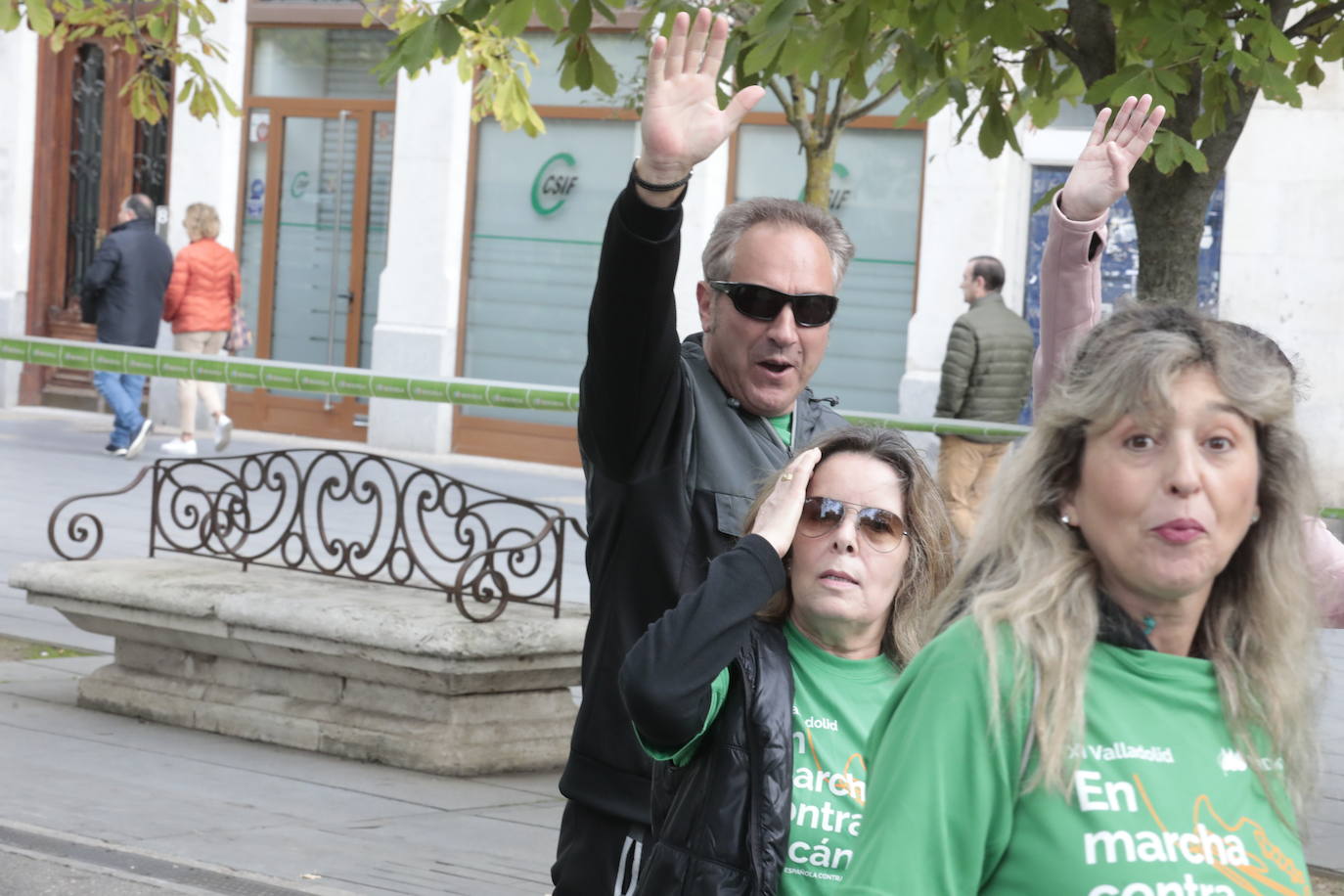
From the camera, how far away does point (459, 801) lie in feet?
19.9

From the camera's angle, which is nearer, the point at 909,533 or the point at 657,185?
the point at 657,185

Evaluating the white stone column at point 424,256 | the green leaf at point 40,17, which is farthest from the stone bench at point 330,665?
the white stone column at point 424,256

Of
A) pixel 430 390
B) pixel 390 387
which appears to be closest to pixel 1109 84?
pixel 430 390

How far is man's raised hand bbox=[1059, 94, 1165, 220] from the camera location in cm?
294

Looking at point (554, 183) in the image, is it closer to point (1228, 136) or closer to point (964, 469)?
point (964, 469)

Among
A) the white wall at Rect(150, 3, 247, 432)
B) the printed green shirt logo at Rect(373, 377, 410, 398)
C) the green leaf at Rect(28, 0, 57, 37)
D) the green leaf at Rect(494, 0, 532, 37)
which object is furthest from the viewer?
the white wall at Rect(150, 3, 247, 432)

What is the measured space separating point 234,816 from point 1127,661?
4.34 metres

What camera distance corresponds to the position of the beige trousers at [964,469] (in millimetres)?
11734

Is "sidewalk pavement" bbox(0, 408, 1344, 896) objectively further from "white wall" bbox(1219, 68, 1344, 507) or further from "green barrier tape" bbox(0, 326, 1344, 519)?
"white wall" bbox(1219, 68, 1344, 507)

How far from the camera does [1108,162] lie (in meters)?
2.95

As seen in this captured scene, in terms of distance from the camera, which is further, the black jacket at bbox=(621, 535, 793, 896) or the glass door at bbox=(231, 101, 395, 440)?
the glass door at bbox=(231, 101, 395, 440)

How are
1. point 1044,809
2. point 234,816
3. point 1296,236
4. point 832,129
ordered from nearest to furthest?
point 1044,809
point 234,816
point 832,129
point 1296,236

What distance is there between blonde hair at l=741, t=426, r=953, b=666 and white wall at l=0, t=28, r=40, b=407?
18.3 m

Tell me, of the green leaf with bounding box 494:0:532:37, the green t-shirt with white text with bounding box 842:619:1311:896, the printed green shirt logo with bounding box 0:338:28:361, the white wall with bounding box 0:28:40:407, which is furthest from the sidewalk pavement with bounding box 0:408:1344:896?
the white wall with bounding box 0:28:40:407
